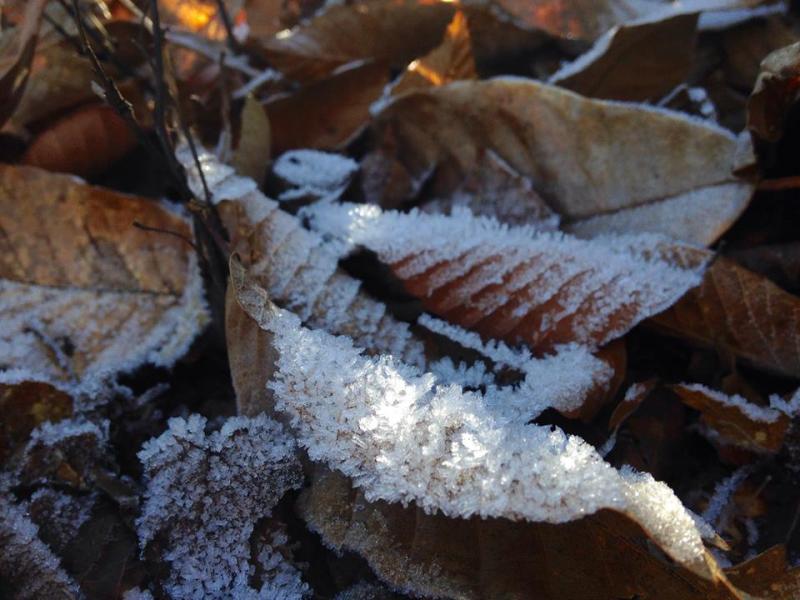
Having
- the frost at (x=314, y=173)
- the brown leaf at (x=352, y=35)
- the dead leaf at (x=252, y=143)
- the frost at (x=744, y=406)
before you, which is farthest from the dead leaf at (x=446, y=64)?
the frost at (x=744, y=406)

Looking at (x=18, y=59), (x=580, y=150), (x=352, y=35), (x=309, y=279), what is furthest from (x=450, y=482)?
(x=352, y=35)

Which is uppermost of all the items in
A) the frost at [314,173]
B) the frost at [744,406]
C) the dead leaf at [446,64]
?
the dead leaf at [446,64]

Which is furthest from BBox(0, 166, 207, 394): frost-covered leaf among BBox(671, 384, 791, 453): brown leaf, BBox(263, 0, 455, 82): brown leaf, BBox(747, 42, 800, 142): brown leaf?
BBox(747, 42, 800, 142): brown leaf

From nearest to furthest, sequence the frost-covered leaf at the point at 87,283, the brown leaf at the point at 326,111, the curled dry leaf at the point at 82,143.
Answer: the frost-covered leaf at the point at 87,283
the curled dry leaf at the point at 82,143
the brown leaf at the point at 326,111

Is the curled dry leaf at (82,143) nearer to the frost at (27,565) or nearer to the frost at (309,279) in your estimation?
the frost at (309,279)

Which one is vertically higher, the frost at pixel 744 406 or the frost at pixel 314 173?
the frost at pixel 314 173

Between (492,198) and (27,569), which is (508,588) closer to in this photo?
(27,569)

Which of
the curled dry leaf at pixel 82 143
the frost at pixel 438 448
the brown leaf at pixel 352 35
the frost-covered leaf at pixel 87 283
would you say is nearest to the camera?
the frost at pixel 438 448
